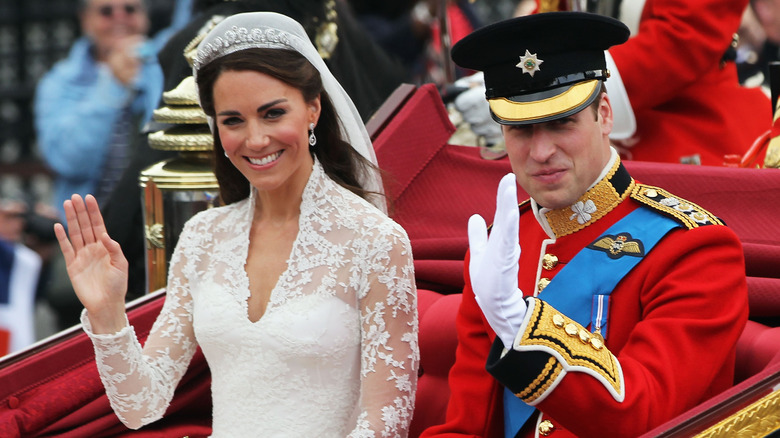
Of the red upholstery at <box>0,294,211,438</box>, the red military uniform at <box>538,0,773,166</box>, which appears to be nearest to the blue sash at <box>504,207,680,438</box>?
the red upholstery at <box>0,294,211,438</box>

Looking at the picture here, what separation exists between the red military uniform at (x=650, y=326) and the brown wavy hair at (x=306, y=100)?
0.53 metres

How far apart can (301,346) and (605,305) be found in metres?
0.60

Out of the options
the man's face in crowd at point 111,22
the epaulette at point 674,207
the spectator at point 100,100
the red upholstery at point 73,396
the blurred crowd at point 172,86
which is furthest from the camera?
the man's face in crowd at point 111,22

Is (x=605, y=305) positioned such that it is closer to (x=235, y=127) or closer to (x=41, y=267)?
(x=235, y=127)

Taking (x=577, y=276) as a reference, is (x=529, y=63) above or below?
above

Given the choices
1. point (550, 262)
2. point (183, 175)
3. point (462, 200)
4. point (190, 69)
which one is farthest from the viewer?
point (190, 69)

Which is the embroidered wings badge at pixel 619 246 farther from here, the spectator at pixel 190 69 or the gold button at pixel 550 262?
the spectator at pixel 190 69

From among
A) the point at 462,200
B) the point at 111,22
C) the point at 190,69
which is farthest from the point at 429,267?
the point at 111,22

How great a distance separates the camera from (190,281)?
2488mm

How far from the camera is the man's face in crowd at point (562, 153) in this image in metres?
2.00

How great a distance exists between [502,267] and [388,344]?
1.83 feet

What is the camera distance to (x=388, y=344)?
2.26 meters

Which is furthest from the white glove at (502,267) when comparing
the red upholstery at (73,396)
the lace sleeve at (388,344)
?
the red upholstery at (73,396)

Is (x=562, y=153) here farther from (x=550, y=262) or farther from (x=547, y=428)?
(x=547, y=428)
